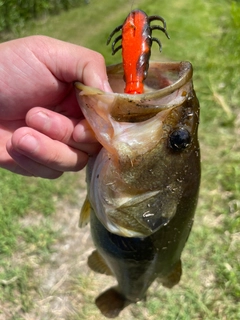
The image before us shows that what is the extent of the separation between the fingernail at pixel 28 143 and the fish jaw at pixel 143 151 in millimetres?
238

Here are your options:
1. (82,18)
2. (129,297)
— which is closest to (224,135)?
(129,297)

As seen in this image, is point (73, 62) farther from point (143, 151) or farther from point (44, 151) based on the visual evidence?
point (143, 151)

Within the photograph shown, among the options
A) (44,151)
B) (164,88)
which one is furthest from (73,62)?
(164,88)

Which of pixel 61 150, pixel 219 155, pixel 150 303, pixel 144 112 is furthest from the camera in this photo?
pixel 219 155

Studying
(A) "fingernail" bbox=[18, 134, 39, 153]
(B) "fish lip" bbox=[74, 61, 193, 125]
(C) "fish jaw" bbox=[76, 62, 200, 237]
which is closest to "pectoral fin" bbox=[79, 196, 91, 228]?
(C) "fish jaw" bbox=[76, 62, 200, 237]

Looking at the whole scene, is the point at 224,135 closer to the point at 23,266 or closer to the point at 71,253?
the point at 71,253

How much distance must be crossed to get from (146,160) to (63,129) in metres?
0.40

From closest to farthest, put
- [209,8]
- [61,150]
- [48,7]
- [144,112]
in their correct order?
[144,112] < [61,150] < [48,7] < [209,8]

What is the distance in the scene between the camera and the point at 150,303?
101 inches

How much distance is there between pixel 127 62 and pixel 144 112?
7.8 inches

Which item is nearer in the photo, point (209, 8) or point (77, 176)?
point (77, 176)

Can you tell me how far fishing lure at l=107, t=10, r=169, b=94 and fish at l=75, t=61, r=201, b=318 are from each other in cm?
8

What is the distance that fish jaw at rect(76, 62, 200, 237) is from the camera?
135cm

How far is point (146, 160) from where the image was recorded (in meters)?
1.43
